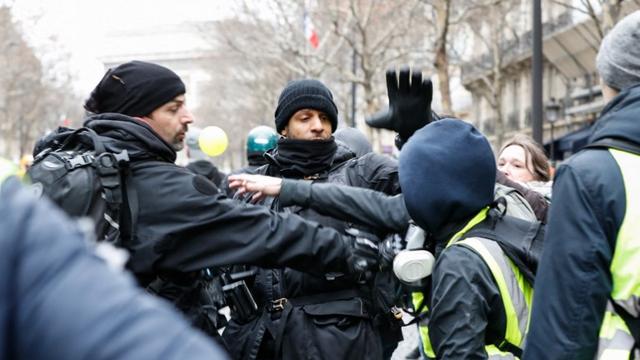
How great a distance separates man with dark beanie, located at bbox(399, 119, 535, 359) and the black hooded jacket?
354 mm

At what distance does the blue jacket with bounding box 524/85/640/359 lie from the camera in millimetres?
2330

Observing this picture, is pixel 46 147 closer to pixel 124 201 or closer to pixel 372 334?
pixel 124 201

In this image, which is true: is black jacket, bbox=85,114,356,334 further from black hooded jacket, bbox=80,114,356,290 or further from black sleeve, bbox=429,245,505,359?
black sleeve, bbox=429,245,505,359

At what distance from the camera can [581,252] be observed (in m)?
2.34

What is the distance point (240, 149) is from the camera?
83375mm

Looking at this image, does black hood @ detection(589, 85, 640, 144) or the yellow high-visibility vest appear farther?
the yellow high-visibility vest

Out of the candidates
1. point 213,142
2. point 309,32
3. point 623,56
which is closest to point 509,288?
point 623,56

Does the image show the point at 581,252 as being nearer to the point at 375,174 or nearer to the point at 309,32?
the point at 375,174

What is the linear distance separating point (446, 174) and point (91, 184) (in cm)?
114

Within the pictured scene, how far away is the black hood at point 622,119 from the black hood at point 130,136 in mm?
1422

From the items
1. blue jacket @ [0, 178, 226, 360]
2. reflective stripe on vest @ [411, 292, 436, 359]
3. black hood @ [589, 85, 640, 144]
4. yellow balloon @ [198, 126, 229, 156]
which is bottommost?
yellow balloon @ [198, 126, 229, 156]

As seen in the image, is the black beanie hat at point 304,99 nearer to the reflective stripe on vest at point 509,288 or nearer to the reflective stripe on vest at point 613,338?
the reflective stripe on vest at point 509,288

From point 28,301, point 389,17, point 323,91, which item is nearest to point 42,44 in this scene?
point 389,17

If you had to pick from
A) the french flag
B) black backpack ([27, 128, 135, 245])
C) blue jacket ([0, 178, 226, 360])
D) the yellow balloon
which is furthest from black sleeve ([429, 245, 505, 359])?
the french flag
